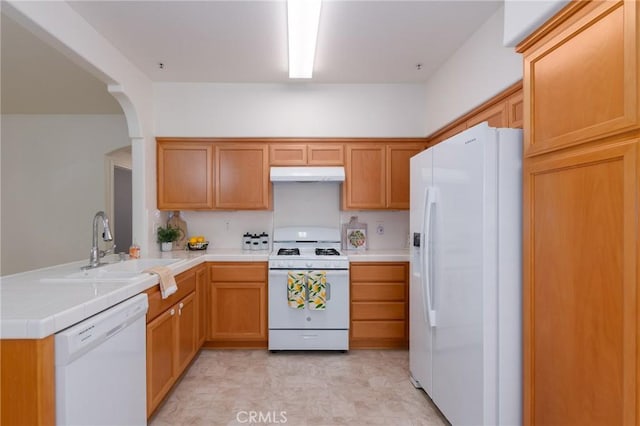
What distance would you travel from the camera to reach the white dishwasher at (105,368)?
1.28 metres

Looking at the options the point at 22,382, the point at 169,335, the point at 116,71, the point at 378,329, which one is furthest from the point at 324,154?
the point at 22,382

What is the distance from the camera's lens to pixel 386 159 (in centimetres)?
365

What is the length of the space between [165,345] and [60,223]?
10.7ft

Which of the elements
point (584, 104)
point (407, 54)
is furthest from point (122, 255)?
point (584, 104)

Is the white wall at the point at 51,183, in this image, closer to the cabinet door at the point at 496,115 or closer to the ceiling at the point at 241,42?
the ceiling at the point at 241,42

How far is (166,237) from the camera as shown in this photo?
3.55 metres

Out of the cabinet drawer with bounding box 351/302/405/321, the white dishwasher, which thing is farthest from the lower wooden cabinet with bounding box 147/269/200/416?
the cabinet drawer with bounding box 351/302/405/321

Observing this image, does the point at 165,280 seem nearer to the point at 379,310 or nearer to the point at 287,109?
the point at 379,310

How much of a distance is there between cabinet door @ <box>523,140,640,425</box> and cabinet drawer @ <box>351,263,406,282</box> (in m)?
1.76

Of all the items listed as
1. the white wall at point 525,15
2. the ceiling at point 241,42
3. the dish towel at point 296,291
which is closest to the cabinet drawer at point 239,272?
the dish towel at point 296,291

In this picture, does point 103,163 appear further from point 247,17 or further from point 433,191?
point 433,191

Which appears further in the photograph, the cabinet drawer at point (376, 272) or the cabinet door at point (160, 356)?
the cabinet drawer at point (376, 272)

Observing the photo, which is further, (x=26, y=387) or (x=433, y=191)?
(x=433, y=191)

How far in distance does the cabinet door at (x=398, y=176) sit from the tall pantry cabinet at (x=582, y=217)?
205 centimetres
